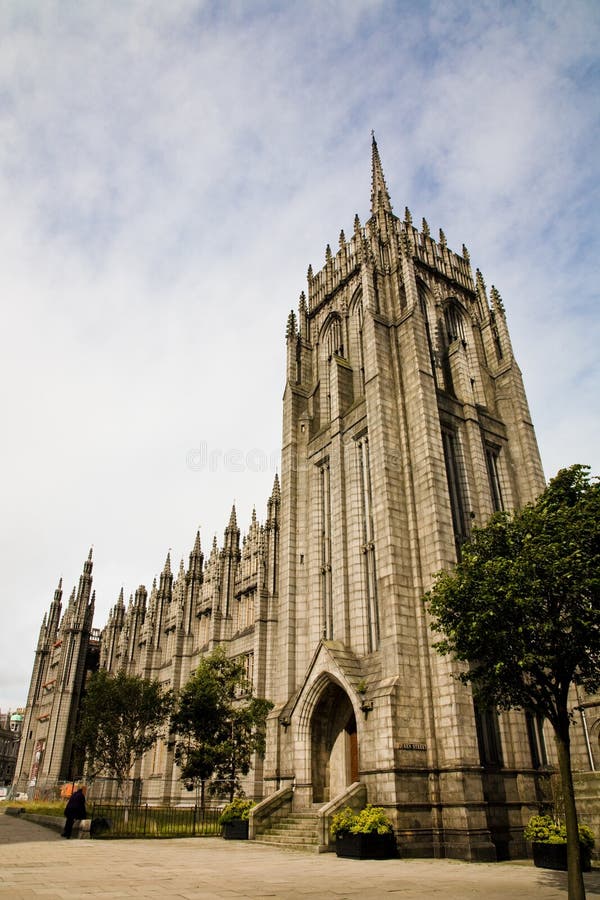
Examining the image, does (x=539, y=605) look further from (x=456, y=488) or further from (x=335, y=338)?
(x=335, y=338)

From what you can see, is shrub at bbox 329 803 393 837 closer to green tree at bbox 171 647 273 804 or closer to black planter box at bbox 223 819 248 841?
black planter box at bbox 223 819 248 841

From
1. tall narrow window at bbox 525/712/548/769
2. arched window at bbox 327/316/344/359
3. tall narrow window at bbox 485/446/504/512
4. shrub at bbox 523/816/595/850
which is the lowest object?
shrub at bbox 523/816/595/850

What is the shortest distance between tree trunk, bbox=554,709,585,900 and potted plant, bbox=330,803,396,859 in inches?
371

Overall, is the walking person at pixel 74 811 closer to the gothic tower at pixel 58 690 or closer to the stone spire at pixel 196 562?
the stone spire at pixel 196 562

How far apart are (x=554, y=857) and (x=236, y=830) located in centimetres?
1274

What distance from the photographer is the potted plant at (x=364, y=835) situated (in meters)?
18.5

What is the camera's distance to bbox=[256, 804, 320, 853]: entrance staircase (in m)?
21.4

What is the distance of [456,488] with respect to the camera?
28.8m

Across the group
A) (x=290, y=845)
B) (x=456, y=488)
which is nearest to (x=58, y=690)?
(x=290, y=845)

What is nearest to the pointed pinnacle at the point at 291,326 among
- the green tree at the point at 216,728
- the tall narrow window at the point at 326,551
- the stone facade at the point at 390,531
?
the stone facade at the point at 390,531

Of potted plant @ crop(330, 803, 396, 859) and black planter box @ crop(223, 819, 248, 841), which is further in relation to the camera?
black planter box @ crop(223, 819, 248, 841)

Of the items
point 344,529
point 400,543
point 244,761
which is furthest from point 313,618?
point 244,761

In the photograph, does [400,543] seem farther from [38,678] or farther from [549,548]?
[38,678]

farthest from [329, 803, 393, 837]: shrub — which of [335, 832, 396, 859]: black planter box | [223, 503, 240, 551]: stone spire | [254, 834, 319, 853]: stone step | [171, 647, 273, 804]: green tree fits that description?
[223, 503, 240, 551]: stone spire
